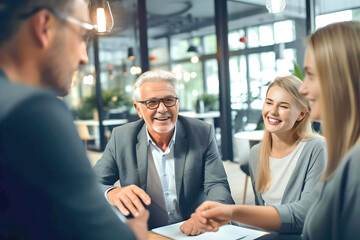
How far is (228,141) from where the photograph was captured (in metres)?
6.78

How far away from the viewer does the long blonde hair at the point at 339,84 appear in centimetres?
97

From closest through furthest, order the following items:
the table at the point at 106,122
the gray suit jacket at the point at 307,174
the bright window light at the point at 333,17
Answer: the gray suit jacket at the point at 307,174, the bright window light at the point at 333,17, the table at the point at 106,122

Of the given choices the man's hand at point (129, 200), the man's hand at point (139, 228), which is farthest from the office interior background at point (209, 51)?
the man's hand at point (139, 228)

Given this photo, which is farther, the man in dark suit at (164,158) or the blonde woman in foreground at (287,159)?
the man in dark suit at (164,158)

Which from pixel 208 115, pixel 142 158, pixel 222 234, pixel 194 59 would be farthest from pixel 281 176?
pixel 194 59

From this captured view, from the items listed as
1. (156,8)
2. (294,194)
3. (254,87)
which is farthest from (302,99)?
(156,8)

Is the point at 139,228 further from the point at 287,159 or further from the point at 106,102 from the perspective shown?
the point at 106,102

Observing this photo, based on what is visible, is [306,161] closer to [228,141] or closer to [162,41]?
[228,141]

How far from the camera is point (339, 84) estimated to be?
98 cm

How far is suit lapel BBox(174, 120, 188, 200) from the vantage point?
196 centimetres

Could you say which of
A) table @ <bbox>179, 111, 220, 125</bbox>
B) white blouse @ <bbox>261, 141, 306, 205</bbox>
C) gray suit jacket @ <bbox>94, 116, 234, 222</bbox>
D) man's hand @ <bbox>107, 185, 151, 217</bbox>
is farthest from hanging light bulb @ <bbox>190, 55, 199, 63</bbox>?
man's hand @ <bbox>107, 185, 151, 217</bbox>

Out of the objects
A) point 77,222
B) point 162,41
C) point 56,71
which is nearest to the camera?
point 77,222

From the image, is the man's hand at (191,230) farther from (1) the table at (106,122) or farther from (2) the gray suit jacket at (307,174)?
(1) the table at (106,122)

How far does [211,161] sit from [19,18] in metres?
1.55
